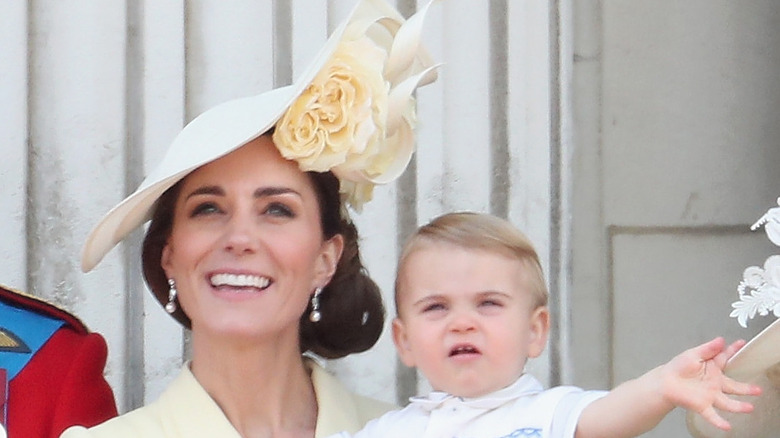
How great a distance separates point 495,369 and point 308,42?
125 cm

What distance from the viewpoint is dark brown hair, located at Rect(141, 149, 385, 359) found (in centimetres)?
258

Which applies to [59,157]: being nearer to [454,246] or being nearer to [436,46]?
[436,46]

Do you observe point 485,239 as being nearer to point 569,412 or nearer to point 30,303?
point 569,412

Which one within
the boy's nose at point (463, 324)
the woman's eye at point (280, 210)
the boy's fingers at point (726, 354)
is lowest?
the boy's fingers at point (726, 354)

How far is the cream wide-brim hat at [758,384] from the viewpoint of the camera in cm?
198

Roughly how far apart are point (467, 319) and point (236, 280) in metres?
0.40

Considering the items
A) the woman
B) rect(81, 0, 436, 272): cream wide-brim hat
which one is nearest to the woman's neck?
the woman

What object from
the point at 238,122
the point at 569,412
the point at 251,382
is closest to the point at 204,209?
the point at 238,122

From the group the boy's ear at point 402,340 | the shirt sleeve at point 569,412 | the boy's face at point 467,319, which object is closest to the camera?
the shirt sleeve at point 569,412

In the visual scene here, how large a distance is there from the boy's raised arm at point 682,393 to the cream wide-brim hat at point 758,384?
0.07 ft

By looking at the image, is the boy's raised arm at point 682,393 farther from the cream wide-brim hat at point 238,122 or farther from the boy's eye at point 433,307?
the cream wide-brim hat at point 238,122

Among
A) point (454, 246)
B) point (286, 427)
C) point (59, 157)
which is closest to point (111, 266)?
point (59, 157)

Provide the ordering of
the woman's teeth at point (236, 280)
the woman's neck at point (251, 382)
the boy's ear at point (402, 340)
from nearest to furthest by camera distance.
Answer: the boy's ear at point (402, 340)
the woman's teeth at point (236, 280)
the woman's neck at point (251, 382)

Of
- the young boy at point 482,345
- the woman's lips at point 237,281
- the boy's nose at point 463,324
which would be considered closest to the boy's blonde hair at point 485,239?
the young boy at point 482,345
